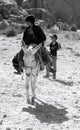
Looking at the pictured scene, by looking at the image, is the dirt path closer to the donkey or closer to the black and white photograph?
the black and white photograph

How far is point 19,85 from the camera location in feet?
44.4

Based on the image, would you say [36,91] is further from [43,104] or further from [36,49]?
[36,49]

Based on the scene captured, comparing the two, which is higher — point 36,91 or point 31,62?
point 31,62

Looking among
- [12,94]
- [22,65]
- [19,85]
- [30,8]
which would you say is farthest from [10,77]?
[30,8]

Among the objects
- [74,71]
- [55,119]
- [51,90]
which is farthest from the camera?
[74,71]

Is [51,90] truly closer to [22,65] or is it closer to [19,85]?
[19,85]

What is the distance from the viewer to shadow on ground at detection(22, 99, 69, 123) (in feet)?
30.8

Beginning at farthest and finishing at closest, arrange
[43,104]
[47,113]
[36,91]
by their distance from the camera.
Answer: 1. [36,91]
2. [43,104]
3. [47,113]

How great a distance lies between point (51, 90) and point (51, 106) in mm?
2298

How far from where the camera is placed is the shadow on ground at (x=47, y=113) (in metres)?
9.39

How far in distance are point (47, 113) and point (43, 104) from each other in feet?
3.07

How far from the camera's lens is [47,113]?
9.98m

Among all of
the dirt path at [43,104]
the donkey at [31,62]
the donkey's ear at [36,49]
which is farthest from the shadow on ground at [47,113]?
the donkey's ear at [36,49]

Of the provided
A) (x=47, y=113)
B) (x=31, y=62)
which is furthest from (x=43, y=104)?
(x=31, y=62)
